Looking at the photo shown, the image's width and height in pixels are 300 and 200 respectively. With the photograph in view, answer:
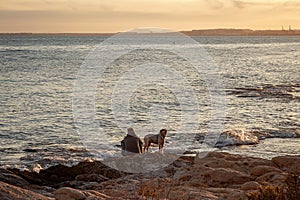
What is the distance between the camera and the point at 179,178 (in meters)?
13.9

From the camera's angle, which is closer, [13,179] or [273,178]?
[273,178]

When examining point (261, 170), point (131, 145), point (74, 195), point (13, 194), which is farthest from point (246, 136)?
point (13, 194)

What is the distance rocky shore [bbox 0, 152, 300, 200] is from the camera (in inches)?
439

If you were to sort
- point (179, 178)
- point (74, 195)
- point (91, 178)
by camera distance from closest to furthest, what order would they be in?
1. point (74, 195)
2. point (179, 178)
3. point (91, 178)

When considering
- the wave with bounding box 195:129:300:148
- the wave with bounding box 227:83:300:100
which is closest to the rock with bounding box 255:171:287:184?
the wave with bounding box 195:129:300:148

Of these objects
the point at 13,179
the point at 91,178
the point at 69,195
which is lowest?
the point at 91,178

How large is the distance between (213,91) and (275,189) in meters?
34.1

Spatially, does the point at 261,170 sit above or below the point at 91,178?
above

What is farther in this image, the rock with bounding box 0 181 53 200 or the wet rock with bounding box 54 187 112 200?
the wet rock with bounding box 54 187 112 200

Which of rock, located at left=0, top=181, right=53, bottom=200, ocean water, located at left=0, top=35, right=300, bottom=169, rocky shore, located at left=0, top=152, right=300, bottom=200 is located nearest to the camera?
rock, located at left=0, top=181, right=53, bottom=200

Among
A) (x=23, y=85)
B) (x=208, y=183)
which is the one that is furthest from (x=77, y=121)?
(x=23, y=85)

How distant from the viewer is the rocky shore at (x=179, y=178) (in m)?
11.1

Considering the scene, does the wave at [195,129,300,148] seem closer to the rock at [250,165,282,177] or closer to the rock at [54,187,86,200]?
the rock at [250,165,282,177]

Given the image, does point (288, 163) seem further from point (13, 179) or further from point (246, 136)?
point (246, 136)
